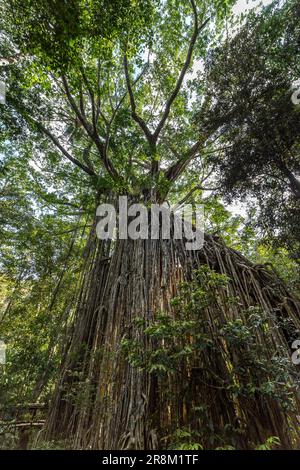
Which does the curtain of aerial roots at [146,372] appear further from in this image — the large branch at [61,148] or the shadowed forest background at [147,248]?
the large branch at [61,148]

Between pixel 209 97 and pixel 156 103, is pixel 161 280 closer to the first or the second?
pixel 209 97

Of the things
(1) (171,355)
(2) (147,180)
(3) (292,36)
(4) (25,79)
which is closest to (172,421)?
(1) (171,355)

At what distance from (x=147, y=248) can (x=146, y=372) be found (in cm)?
156

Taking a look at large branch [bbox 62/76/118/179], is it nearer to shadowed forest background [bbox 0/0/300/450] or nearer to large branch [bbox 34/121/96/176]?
shadowed forest background [bbox 0/0/300/450]

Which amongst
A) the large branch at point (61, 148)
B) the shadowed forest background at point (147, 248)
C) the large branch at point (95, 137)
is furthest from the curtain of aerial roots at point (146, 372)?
the large branch at point (61, 148)

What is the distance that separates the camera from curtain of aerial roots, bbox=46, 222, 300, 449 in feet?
5.67

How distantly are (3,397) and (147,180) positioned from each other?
3.53 meters

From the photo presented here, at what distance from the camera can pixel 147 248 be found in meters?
3.25

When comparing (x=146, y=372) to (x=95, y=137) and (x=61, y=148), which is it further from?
(x=61, y=148)

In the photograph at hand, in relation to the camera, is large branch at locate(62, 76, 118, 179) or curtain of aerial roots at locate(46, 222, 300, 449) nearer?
curtain of aerial roots at locate(46, 222, 300, 449)

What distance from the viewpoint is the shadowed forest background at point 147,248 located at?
177cm

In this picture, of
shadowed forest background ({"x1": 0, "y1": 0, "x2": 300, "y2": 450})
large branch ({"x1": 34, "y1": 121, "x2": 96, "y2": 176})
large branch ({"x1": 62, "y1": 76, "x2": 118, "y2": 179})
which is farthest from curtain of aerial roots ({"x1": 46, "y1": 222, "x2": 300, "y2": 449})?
large branch ({"x1": 34, "y1": 121, "x2": 96, "y2": 176})

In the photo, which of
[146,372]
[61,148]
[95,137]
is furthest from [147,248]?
[61,148]

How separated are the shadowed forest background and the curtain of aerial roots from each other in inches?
0.5
